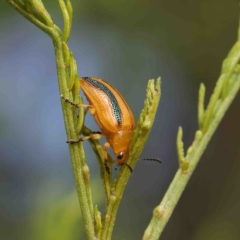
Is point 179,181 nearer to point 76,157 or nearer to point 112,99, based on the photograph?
point 76,157

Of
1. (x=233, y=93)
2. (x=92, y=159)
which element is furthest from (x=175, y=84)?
(x=233, y=93)

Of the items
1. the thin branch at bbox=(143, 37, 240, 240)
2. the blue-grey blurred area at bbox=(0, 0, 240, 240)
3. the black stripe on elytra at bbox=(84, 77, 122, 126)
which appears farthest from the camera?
the blue-grey blurred area at bbox=(0, 0, 240, 240)

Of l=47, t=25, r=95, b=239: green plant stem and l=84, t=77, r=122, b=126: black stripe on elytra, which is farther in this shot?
l=84, t=77, r=122, b=126: black stripe on elytra

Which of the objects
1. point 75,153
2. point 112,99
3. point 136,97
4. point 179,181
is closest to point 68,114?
point 75,153

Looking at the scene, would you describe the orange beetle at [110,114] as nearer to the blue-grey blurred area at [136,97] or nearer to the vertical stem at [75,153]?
the vertical stem at [75,153]

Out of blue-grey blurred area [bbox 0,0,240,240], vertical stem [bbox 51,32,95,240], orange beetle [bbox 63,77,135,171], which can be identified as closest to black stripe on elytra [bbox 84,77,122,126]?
orange beetle [bbox 63,77,135,171]

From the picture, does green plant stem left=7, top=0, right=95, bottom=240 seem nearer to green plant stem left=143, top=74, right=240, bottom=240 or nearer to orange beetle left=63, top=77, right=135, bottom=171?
green plant stem left=143, top=74, right=240, bottom=240

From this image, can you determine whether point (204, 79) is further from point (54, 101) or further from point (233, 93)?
point (233, 93)
